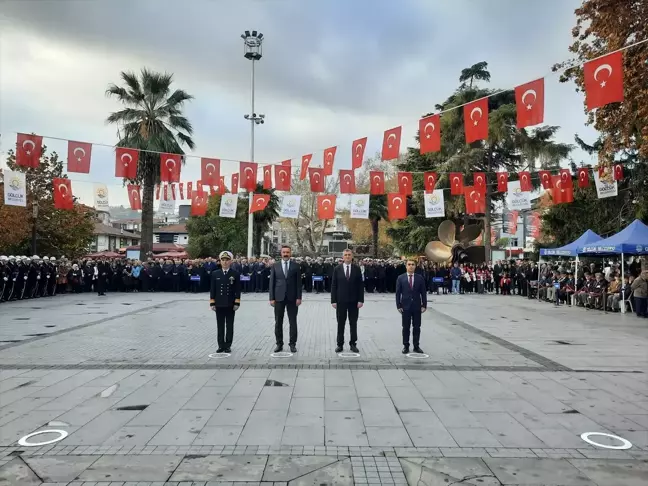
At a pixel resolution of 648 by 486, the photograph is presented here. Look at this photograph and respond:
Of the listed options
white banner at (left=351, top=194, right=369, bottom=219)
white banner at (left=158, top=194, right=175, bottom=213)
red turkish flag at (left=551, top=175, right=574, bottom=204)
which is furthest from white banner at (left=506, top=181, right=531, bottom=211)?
white banner at (left=158, top=194, right=175, bottom=213)

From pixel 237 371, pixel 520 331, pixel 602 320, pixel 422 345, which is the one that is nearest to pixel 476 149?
pixel 602 320

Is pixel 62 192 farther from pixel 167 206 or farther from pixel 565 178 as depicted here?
pixel 565 178

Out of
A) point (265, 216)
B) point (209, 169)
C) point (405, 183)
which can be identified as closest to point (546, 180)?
point (405, 183)

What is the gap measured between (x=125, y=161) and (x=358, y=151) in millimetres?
8294

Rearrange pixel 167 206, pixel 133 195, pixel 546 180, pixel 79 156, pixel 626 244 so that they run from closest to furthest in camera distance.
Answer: pixel 79 156, pixel 626 244, pixel 546 180, pixel 133 195, pixel 167 206

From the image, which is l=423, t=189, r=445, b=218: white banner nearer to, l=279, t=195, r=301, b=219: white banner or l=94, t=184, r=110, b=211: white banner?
l=279, t=195, r=301, b=219: white banner

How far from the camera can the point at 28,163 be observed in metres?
15.9

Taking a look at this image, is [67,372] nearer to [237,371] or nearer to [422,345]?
[237,371]

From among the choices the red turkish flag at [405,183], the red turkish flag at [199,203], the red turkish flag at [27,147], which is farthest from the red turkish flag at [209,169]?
the red turkish flag at [405,183]

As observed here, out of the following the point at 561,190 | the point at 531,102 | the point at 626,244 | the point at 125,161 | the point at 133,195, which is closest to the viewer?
the point at 531,102

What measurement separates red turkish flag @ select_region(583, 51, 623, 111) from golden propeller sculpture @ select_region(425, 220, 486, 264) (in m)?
26.8

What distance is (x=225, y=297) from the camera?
8.91 m

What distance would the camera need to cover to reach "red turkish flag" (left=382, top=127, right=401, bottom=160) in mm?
14648

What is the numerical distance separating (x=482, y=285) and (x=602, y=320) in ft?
39.1
